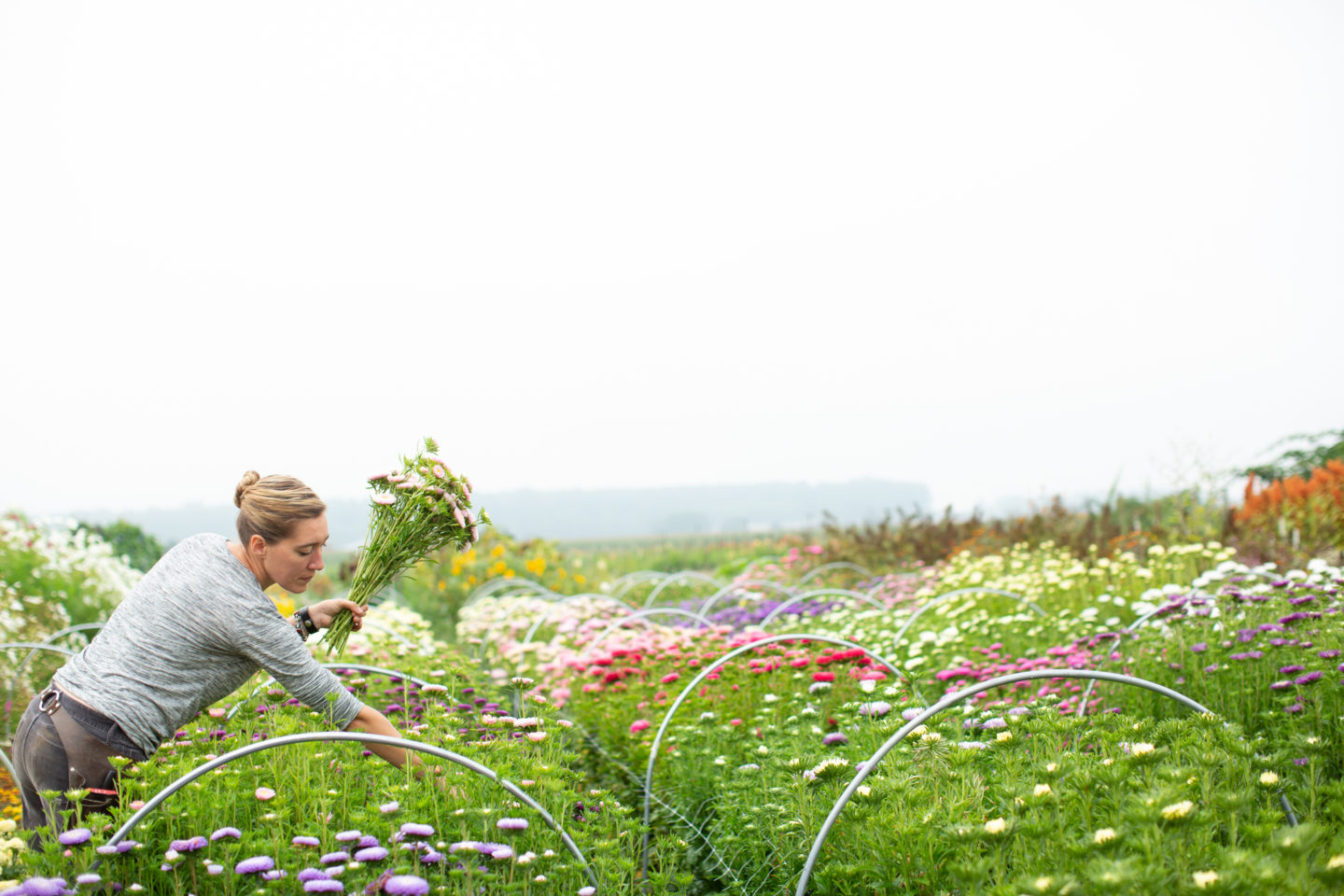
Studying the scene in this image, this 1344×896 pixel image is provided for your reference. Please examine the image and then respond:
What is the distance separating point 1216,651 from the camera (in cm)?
361

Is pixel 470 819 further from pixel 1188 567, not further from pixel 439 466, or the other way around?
pixel 1188 567

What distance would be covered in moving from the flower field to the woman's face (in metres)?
0.53

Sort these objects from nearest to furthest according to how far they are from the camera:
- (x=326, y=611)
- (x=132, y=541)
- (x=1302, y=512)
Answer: (x=326, y=611) < (x=1302, y=512) < (x=132, y=541)

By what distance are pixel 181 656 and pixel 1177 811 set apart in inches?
106

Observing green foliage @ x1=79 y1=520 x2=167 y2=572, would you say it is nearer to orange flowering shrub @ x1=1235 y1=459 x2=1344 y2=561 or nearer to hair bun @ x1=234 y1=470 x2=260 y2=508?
hair bun @ x1=234 y1=470 x2=260 y2=508

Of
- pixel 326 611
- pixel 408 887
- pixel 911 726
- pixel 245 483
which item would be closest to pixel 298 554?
pixel 245 483

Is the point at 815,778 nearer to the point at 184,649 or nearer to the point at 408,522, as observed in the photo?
the point at 408,522

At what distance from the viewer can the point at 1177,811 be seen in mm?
1726

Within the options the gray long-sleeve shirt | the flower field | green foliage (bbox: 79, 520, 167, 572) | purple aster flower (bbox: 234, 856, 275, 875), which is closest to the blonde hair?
the gray long-sleeve shirt

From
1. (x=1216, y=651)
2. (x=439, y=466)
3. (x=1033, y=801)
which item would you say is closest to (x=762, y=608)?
(x=1216, y=651)

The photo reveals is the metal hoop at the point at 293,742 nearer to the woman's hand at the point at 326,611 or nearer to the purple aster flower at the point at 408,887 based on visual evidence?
the purple aster flower at the point at 408,887

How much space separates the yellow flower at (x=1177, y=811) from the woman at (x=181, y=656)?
202 centimetres

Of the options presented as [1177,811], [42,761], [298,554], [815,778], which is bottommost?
[815,778]

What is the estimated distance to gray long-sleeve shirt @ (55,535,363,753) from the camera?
96.1 inches
